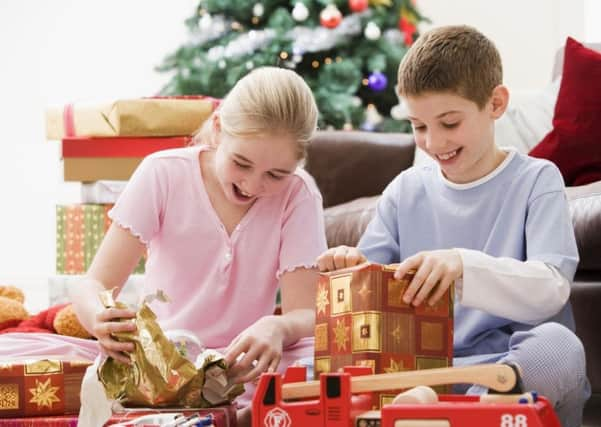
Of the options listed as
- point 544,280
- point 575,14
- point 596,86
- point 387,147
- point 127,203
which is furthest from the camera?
point 575,14

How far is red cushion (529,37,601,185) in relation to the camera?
2.31 metres

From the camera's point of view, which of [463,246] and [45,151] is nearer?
[463,246]

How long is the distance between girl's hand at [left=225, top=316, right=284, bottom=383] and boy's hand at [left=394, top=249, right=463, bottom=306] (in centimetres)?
28

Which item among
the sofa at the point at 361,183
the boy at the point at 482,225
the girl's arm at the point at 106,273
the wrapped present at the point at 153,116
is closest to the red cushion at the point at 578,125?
the sofa at the point at 361,183

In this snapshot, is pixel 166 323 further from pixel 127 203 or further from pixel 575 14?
pixel 575 14

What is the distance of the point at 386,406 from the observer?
1.03 metres

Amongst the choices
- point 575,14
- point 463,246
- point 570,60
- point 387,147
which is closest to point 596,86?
point 570,60

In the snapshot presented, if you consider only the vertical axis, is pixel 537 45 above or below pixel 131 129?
above

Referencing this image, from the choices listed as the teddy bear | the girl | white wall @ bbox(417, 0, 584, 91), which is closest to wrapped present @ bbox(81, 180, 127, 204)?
the teddy bear

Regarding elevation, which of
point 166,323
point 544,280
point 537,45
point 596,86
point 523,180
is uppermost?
point 537,45

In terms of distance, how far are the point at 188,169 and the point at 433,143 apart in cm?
47

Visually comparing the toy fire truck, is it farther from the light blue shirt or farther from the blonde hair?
the blonde hair

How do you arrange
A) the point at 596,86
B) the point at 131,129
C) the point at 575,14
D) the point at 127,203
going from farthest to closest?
the point at 575,14 < the point at 131,129 < the point at 596,86 < the point at 127,203

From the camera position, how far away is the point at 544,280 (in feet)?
4.58
